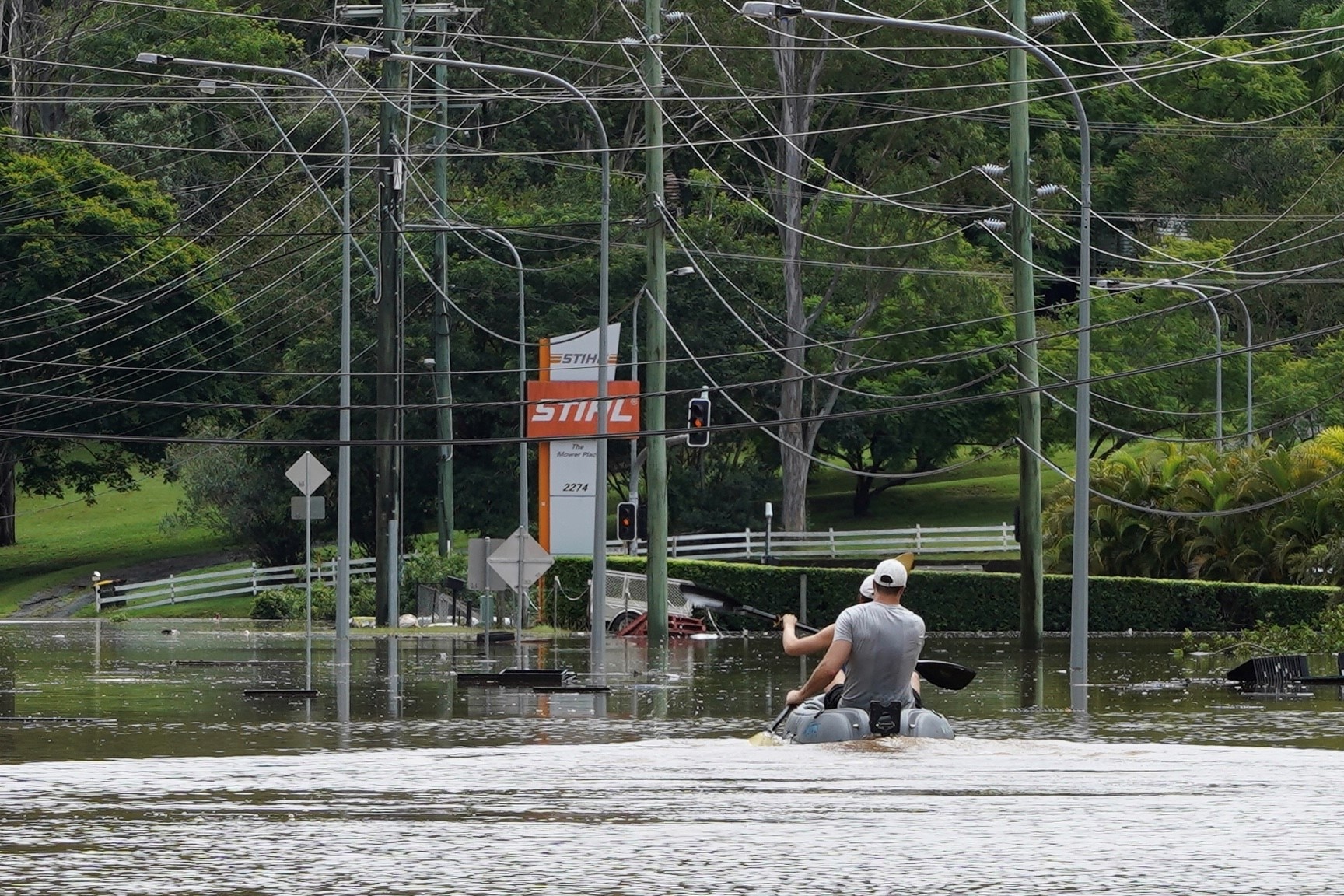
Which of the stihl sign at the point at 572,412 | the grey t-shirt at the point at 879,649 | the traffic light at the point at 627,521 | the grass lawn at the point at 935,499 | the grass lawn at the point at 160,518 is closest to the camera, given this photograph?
the grey t-shirt at the point at 879,649

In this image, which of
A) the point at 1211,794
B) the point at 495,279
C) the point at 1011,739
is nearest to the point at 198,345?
the point at 495,279

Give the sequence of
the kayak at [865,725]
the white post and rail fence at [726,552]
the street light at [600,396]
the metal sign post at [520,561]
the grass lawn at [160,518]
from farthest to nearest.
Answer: the grass lawn at [160,518]
the white post and rail fence at [726,552]
the street light at [600,396]
the metal sign post at [520,561]
the kayak at [865,725]

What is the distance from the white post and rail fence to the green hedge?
41.3 feet

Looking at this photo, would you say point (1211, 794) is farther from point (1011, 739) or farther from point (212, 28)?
point (212, 28)

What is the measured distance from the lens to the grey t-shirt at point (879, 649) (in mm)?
16047

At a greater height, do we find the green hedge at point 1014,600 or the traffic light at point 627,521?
the traffic light at point 627,521

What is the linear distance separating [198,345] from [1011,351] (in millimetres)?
23550

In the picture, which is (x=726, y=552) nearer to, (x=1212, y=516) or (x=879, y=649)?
(x=1212, y=516)

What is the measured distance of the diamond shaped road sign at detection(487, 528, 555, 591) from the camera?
3080cm

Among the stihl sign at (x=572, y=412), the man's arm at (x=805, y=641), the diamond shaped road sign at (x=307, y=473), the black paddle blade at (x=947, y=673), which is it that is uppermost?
the stihl sign at (x=572, y=412)

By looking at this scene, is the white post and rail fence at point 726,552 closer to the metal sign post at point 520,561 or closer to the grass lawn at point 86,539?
the grass lawn at point 86,539

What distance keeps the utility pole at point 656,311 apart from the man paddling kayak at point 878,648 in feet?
72.6

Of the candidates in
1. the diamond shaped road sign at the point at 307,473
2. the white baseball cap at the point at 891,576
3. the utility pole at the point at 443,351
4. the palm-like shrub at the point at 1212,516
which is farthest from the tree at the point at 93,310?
the white baseball cap at the point at 891,576

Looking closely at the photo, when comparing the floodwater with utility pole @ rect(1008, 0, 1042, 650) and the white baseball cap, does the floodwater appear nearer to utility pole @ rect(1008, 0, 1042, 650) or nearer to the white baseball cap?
the white baseball cap
